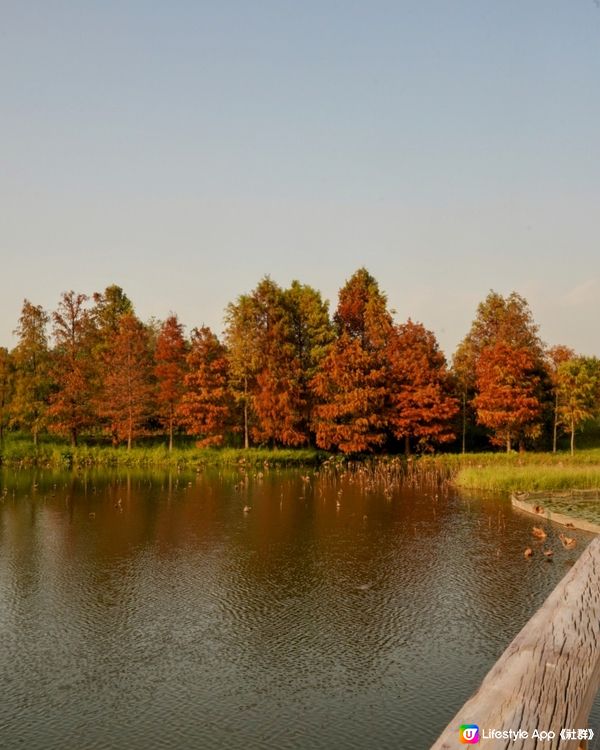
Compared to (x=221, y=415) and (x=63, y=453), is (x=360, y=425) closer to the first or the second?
(x=221, y=415)

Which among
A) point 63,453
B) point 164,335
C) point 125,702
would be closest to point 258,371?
point 164,335

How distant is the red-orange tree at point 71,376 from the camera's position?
6369cm

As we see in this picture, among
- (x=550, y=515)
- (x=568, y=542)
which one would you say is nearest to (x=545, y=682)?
(x=568, y=542)

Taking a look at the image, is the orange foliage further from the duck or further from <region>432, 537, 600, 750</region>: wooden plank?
<region>432, 537, 600, 750</region>: wooden plank

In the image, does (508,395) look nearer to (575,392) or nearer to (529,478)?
(575,392)

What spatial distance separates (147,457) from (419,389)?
24.1 m

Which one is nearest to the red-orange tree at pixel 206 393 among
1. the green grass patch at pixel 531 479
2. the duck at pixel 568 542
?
the green grass patch at pixel 531 479

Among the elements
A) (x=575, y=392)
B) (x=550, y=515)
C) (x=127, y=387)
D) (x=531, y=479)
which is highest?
(x=127, y=387)

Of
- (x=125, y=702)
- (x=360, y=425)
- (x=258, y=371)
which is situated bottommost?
(x=125, y=702)

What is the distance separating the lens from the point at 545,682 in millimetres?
3475

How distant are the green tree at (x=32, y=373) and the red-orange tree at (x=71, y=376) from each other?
0.99 meters

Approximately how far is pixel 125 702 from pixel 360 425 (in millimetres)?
49205

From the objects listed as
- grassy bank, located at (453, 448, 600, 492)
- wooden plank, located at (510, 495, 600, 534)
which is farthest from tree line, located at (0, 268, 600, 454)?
wooden plank, located at (510, 495, 600, 534)

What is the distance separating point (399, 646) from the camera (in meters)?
15.1
